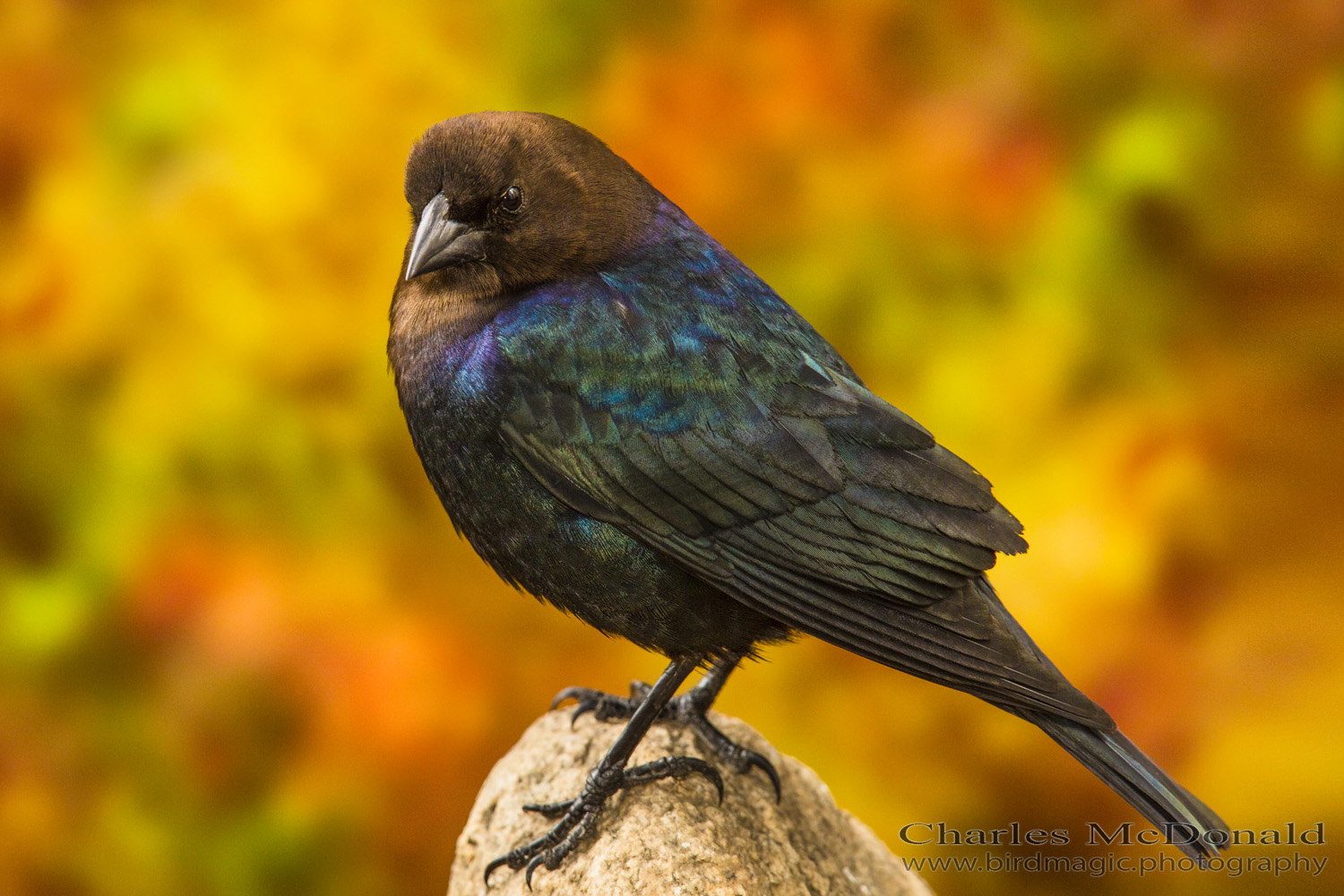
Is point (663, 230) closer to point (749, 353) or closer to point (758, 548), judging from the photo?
point (749, 353)

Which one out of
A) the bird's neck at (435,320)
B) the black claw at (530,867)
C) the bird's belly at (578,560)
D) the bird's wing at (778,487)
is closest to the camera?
the bird's wing at (778,487)

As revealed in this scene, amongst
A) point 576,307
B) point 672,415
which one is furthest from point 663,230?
point 672,415

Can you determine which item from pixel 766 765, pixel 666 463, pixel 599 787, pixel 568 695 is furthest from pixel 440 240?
pixel 766 765

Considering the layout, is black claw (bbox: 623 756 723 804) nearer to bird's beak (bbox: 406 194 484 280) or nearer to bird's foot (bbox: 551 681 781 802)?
bird's foot (bbox: 551 681 781 802)

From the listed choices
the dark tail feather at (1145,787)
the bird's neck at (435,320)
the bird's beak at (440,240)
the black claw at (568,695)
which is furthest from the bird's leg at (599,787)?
the bird's beak at (440,240)

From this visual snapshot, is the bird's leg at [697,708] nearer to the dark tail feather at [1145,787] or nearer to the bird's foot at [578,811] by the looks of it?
the bird's foot at [578,811]
